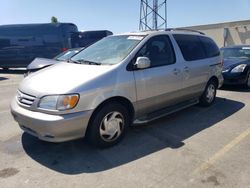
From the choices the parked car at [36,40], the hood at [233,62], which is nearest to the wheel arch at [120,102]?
the hood at [233,62]

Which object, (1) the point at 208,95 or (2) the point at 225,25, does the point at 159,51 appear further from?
(2) the point at 225,25

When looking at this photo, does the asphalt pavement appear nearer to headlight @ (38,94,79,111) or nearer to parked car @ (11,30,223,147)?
parked car @ (11,30,223,147)

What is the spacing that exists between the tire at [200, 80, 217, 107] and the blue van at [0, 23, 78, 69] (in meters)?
9.77

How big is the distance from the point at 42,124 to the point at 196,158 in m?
2.15

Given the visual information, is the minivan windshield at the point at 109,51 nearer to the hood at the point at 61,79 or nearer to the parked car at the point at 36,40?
the hood at the point at 61,79

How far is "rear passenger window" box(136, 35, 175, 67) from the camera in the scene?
15.4ft

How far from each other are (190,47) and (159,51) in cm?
115

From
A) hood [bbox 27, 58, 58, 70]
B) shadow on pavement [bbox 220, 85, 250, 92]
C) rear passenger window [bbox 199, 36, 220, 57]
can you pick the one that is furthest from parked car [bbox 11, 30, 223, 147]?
shadow on pavement [bbox 220, 85, 250, 92]

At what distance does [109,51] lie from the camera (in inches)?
188

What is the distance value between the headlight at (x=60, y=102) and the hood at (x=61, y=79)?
0.23 ft

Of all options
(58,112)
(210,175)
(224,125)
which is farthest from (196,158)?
(58,112)

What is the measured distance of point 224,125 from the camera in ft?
17.1

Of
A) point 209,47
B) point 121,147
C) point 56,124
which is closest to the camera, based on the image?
point 56,124

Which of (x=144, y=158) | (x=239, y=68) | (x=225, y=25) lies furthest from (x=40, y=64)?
(x=225, y=25)
